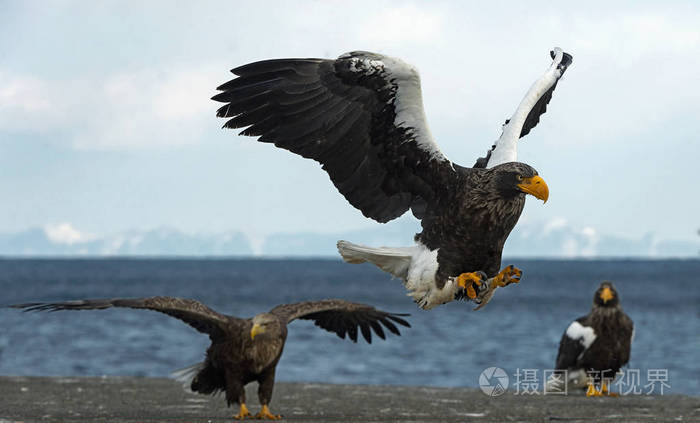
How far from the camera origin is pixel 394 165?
6.00 meters

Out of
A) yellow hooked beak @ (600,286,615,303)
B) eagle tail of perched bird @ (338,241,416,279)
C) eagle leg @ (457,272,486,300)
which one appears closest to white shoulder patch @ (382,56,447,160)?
eagle tail of perched bird @ (338,241,416,279)

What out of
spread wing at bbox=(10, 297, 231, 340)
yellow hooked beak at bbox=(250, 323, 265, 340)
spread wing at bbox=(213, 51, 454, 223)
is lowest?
yellow hooked beak at bbox=(250, 323, 265, 340)

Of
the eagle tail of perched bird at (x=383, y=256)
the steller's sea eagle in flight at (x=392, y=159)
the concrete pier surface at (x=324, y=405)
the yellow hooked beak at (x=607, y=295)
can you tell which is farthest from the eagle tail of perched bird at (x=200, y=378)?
the yellow hooked beak at (x=607, y=295)

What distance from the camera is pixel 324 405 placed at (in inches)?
390

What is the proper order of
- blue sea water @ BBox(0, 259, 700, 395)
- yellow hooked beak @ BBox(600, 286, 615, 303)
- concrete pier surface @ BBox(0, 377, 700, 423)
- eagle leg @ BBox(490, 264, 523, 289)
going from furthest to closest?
blue sea water @ BBox(0, 259, 700, 395)
yellow hooked beak @ BBox(600, 286, 615, 303)
concrete pier surface @ BBox(0, 377, 700, 423)
eagle leg @ BBox(490, 264, 523, 289)

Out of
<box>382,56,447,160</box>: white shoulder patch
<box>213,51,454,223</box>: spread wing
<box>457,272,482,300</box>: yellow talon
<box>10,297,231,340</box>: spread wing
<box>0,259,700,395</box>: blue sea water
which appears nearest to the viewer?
<box>457,272,482,300</box>: yellow talon

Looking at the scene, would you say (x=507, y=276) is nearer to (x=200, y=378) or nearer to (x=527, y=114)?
(x=527, y=114)

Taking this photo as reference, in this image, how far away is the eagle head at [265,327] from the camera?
8.14m

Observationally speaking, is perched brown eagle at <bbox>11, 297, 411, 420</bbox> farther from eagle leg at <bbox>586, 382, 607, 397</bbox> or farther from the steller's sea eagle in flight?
eagle leg at <bbox>586, 382, 607, 397</bbox>

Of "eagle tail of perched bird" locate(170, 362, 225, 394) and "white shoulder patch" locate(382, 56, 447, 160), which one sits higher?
"white shoulder patch" locate(382, 56, 447, 160)

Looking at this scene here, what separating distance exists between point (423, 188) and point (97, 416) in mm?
4438

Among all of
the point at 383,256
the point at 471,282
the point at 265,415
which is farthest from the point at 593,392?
the point at 471,282

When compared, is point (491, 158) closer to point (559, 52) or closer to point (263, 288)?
point (559, 52)

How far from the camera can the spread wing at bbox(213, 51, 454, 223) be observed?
225 inches
